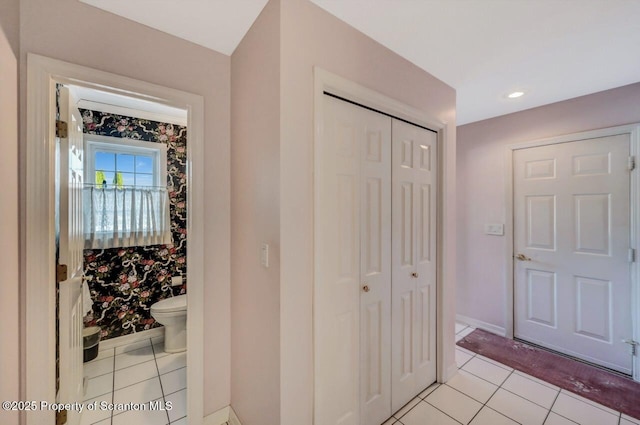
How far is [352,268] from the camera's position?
143 cm

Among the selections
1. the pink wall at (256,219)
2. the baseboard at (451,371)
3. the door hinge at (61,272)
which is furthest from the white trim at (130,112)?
the baseboard at (451,371)

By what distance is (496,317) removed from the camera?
2.80 meters

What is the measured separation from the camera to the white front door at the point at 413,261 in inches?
66.7

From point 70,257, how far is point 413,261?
212cm

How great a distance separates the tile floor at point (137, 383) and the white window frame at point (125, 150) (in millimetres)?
1724

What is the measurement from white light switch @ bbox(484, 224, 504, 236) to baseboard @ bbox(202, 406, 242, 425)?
295 centimetres

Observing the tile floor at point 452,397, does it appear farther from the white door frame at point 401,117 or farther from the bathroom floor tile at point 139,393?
the white door frame at point 401,117

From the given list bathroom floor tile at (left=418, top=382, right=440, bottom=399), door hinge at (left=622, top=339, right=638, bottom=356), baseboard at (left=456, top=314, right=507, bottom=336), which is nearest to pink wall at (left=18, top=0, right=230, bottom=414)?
bathroom floor tile at (left=418, top=382, right=440, bottom=399)

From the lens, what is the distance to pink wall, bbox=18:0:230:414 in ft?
3.90

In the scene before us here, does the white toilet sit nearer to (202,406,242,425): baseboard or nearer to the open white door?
the open white door

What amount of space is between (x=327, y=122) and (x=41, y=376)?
1.83m

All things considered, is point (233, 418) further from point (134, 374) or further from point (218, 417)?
point (134, 374)

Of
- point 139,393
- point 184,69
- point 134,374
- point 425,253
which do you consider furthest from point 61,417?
point 425,253

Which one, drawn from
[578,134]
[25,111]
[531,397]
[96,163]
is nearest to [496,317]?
[531,397]
